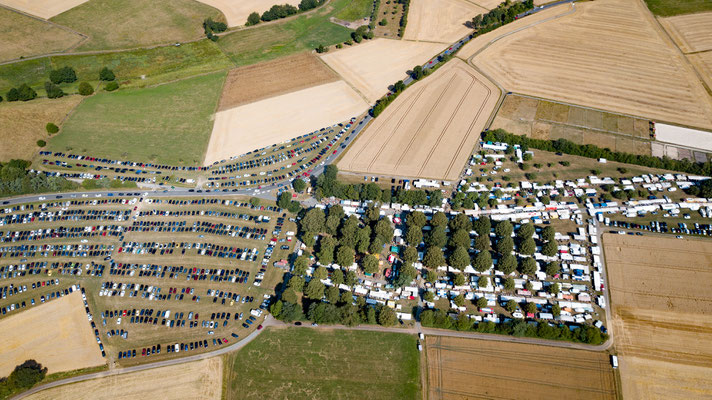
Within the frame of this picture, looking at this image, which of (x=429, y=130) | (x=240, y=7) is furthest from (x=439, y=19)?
(x=240, y=7)

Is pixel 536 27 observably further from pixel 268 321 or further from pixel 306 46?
pixel 268 321

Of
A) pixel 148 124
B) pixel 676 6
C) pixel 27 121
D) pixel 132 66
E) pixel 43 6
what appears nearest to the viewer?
pixel 27 121

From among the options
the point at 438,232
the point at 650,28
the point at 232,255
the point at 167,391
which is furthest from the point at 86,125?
the point at 650,28

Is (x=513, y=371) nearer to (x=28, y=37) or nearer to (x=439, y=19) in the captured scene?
(x=439, y=19)

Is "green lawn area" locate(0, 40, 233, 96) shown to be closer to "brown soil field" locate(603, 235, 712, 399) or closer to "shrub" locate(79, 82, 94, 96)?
"shrub" locate(79, 82, 94, 96)

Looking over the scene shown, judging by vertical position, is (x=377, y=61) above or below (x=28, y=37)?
above

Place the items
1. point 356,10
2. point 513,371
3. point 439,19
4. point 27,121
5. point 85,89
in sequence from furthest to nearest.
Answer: point 356,10, point 439,19, point 85,89, point 27,121, point 513,371

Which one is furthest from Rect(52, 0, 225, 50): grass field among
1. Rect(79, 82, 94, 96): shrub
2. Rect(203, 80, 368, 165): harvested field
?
Rect(203, 80, 368, 165): harvested field

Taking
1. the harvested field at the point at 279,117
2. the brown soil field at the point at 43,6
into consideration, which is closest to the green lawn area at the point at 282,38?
the harvested field at the point at 279,117
